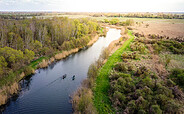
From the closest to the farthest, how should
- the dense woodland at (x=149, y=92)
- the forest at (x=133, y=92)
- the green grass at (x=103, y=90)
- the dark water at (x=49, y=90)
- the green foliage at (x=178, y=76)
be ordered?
the dense woodland at (x=149, y=92), the forest at (x=133, y=92), the green grass at (x=103, y=90), the dark water at (x=49, y=90), the green foliage at (x=178, y=76)

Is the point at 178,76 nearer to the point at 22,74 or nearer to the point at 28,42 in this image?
the point at 22,74

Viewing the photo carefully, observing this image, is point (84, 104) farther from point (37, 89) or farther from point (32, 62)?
point (32, 62)

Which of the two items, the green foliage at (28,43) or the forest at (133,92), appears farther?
the green foliage at (28,43)

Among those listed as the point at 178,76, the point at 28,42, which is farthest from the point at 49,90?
the point at 178,76

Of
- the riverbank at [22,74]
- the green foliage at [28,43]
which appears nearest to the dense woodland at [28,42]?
the green foliage at [28,43]

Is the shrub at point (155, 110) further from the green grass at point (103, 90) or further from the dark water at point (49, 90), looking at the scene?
the dark water at point (49, 90)

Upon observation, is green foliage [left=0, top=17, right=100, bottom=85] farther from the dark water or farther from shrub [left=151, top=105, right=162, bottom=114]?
shrub [left=151, top=105, right=162, bottom=114]
